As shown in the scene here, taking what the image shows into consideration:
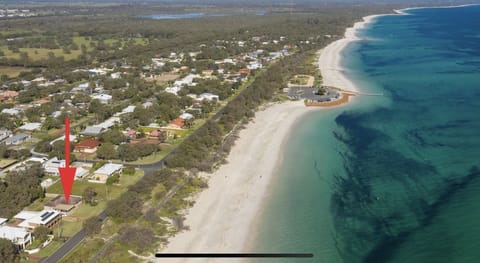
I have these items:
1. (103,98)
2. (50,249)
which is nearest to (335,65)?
(103,98)

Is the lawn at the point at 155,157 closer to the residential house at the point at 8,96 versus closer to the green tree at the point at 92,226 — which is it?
the green tree at the point at 92,226

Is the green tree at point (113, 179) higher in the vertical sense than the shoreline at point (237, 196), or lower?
higher

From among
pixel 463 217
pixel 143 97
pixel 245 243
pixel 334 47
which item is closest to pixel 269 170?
pixel 245 243

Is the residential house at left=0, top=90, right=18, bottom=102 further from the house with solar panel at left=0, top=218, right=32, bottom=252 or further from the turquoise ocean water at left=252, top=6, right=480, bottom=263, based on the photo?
the turquoise ocean water at left=252, top=6, right=480, bottom=263

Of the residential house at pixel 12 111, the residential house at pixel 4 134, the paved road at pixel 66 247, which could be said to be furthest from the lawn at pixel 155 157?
the residential house at pixel 12 111

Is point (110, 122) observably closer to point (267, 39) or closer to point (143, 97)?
point (143, 97)
